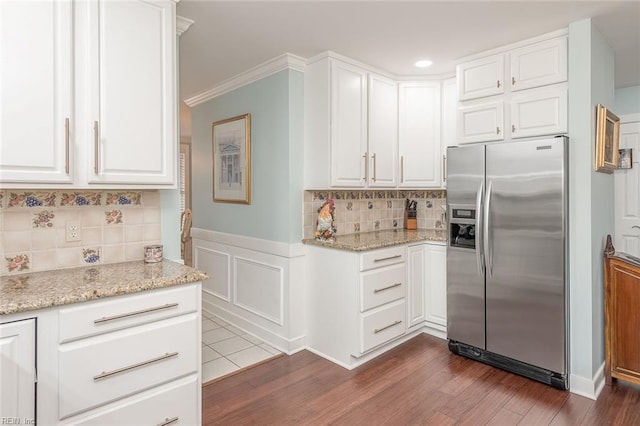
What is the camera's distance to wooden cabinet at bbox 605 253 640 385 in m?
2.47

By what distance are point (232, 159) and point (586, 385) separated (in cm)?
339

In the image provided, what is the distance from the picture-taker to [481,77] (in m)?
2.98

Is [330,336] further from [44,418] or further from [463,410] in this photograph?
[44,418]

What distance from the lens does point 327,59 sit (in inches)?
118

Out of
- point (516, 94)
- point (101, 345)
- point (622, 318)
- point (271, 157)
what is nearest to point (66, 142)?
point (101, 345)

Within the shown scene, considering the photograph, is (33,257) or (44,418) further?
(33,257)

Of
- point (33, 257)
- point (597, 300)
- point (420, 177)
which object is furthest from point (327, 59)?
point (597, 300)

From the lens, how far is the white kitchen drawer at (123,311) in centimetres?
157

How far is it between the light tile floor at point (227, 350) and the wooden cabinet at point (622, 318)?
2431 millimetres

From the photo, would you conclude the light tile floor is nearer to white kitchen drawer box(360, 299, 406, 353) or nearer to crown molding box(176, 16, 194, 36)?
white kitchen drawer box(360, 299, 406, 353)

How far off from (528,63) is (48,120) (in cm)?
302

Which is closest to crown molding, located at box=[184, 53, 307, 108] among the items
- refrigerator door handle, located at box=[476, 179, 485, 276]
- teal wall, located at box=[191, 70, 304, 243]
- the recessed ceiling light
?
teal wall, located at box=[191, 70, 304, 243]

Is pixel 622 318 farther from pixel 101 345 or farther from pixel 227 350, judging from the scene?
pixel 101 345

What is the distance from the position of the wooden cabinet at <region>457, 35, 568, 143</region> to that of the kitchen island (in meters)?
2.44
